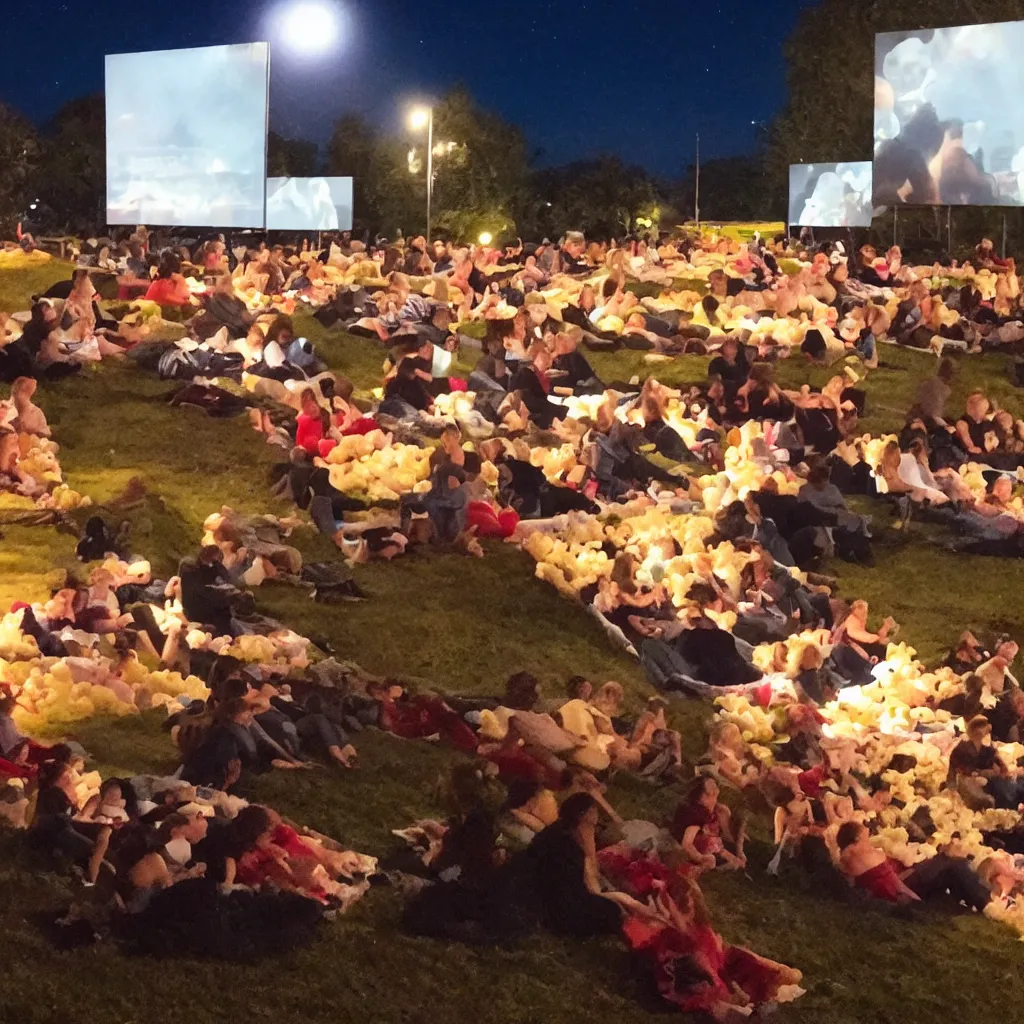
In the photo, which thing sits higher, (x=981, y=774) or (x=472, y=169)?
(x=472, y=169)

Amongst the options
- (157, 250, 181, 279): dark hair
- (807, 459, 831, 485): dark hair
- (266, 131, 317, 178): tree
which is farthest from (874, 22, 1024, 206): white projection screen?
(266, 131, 317, 178): tree

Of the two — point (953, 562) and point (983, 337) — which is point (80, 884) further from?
point (983, 337)

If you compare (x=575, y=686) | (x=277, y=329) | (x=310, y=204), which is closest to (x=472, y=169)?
(x=310, y=204)

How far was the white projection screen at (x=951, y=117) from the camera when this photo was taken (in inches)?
824

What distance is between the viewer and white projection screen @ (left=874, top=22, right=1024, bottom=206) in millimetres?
20938

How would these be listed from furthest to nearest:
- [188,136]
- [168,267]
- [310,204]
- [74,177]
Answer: [74,177]
[310,204]
[188,136]
[168,267]

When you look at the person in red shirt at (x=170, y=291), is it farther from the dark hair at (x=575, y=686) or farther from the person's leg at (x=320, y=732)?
the person's leg at (x=320, y=732)

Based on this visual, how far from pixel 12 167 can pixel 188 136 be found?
83.2 ft

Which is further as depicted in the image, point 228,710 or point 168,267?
point 168,267

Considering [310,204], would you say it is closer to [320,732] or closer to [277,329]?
[277,329]

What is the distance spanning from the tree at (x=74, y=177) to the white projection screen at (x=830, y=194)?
30226mm

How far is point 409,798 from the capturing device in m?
8.37

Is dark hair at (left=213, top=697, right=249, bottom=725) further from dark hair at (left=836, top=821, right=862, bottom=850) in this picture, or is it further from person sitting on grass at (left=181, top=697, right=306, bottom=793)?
dark hair at (left=836, top=821, right=862, bottom=850)

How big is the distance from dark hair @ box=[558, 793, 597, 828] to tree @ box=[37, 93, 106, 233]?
51778mm
